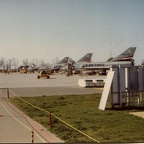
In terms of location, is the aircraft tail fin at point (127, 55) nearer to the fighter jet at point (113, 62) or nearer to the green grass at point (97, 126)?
the fighter jet at point (113, 62)

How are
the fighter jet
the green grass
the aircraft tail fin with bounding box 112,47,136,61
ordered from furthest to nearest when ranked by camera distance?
the aircraft tail fin with bounding box 112,47,136,61
the fighter jet
the green grass

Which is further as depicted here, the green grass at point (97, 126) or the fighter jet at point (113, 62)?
the fighter jet at point (113, 62)

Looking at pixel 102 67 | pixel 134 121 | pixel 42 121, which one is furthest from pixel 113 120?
pixel 102 67

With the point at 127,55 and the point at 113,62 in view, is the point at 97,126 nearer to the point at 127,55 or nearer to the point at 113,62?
the point at 113,62

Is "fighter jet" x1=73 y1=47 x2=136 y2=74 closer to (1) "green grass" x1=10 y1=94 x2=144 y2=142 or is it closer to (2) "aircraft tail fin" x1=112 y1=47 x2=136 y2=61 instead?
(2) "aircraft tail fin" x1=112 y1=47 x2=136 y2=61

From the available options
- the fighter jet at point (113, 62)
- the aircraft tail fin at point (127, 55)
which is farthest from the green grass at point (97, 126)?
the aircraft tail fin at point (127, 55)

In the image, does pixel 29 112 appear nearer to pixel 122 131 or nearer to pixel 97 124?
pixel 97 124

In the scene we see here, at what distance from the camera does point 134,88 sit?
2281cm

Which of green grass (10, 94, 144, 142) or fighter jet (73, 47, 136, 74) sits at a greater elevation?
fighter jet (73, 47, 136, 74)

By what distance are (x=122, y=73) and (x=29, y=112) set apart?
7607 millimetres

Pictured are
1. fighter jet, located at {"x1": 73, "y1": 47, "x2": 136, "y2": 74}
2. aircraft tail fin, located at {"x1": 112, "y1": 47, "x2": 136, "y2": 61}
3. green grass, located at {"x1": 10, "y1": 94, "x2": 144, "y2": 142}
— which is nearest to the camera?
green grass, located at {"x1": 10, "y1": 94, "x2": 144, "y2": 142}

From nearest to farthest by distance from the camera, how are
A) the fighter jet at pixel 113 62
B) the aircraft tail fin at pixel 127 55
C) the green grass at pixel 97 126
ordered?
the green grass at pixel 97 126 < the fighter jet at pixel 113 62 < the aircraft tail fin at pixel 127 55

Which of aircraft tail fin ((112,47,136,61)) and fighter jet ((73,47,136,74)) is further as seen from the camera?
aircraft tail fin ((112,47,136,61))

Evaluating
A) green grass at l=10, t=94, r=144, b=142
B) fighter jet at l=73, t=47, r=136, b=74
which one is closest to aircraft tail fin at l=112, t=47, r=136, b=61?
fighter jet at l=73, t=47, r=136, b=74
